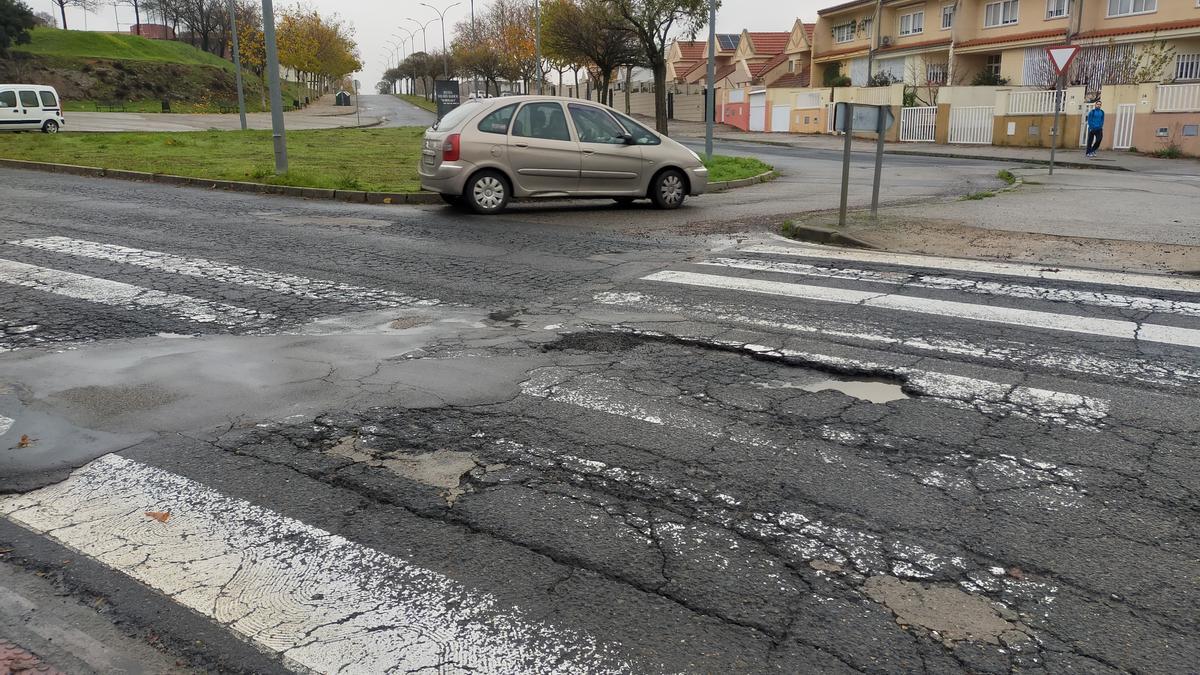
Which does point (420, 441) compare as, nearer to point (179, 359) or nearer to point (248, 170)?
point (179, 359)

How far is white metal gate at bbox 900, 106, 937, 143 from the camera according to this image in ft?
130

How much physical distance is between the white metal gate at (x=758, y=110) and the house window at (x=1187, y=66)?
70.1 feet

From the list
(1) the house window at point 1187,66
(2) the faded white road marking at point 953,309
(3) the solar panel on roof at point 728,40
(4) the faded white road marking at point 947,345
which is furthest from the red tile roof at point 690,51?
(4) the faded white road marking at point 947,345

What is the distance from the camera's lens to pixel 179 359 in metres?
5.59

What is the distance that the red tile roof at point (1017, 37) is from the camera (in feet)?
134

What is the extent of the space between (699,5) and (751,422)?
3492 cm

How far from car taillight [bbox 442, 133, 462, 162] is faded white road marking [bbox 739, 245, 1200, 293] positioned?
4475mm

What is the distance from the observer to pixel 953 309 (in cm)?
702

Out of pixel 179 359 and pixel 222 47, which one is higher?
pixel 222 47

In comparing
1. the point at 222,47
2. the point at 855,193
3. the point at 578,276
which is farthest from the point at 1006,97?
the point at 222,47

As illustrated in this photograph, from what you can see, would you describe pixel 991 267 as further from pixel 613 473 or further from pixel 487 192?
pixel 487 192

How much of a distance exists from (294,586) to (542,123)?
34.3 ft

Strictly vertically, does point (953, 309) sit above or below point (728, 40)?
below

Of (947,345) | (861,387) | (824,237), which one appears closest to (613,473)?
(861,387)
